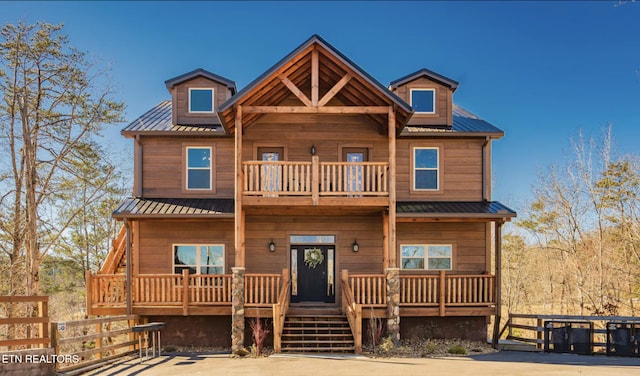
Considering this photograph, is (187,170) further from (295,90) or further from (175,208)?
(295,90)

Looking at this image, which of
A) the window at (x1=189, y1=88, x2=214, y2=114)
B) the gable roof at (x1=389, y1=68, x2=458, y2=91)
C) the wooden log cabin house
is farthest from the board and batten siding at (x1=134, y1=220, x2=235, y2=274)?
the gable roof at (x1=389, y1=68, x2=458, y2=91)

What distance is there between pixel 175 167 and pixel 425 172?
28.0 feet

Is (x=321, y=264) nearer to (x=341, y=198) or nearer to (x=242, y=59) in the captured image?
(x=341, y=198)

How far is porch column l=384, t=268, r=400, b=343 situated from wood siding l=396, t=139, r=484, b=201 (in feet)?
11.4

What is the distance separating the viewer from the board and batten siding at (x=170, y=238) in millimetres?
16547

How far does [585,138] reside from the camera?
26.6 meters

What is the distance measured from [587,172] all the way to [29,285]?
1075 inches

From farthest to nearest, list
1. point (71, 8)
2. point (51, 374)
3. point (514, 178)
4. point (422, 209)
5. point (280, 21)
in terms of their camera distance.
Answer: point (514, 178), point (280, 21), point (71, 8), point (422, 209), point (51, 374)

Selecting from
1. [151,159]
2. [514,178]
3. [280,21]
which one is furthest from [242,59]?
[514,178]

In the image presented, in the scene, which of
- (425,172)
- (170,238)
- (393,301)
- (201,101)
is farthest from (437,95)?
(170,238)

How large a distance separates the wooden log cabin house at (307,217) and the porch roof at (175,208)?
1.7 inches

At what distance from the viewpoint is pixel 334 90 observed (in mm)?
14195

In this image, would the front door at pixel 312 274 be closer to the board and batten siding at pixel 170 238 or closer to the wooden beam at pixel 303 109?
the board and batten siding at pixel 170 238

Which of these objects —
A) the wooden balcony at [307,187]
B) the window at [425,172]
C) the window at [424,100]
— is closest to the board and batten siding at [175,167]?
the wooden balcony at [307,187]
